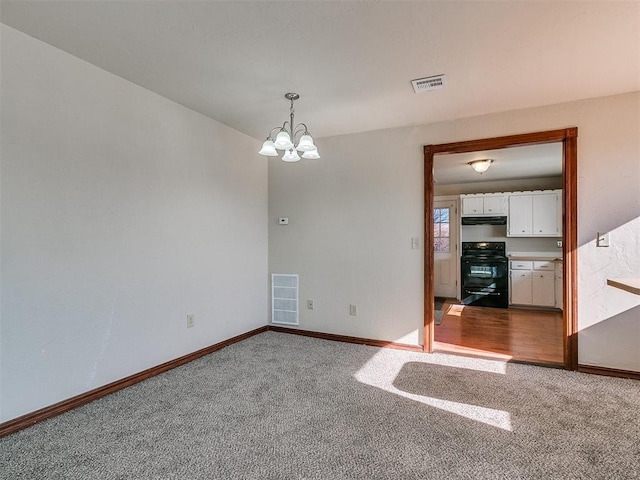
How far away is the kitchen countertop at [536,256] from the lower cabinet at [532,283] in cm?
7

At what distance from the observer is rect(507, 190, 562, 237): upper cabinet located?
5.63 meters

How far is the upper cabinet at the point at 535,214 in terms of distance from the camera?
5.63 m

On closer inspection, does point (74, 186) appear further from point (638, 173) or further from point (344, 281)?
point (638, 173)

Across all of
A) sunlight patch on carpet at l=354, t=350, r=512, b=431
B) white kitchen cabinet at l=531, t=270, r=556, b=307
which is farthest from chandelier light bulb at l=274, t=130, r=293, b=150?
white kitchen cabinet at l=531, t=270, r=556, b=307

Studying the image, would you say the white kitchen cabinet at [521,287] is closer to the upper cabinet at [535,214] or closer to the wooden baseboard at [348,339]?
the upper cabinet at [535,214]

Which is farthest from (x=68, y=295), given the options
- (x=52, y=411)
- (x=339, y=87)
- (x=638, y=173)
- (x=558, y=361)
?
(x=638, y=173)

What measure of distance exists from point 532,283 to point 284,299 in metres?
4.26

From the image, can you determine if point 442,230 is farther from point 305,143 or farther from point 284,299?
point 305,143

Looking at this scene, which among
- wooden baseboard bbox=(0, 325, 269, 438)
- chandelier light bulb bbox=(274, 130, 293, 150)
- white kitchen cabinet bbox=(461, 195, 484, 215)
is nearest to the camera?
wooden baseboard bbox=(0, 325, 269, 438)

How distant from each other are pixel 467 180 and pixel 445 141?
127 inches

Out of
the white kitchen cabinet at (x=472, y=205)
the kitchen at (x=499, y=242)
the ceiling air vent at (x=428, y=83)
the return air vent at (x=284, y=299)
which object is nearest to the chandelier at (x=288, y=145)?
the ceiling air vent at (x=428, y=83)

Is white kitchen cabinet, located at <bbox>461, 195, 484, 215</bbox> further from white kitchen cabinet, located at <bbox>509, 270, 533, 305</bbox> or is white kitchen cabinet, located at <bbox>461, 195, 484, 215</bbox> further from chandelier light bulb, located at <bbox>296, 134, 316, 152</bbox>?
chandelier light bulb, located at <bbox>296, 134, 316, 152</bbox>

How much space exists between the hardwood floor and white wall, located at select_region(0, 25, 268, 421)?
2656 millimetres

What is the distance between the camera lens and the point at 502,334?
4.07 metres
